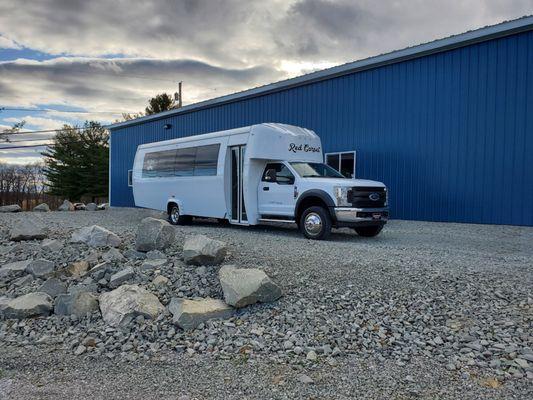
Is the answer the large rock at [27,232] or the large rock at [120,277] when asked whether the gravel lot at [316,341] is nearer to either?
the large rock at [120,277]

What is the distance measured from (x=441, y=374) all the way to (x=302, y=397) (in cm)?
130

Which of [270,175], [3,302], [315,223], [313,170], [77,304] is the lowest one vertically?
[3,302]

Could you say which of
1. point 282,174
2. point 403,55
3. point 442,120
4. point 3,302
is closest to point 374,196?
point 282,174

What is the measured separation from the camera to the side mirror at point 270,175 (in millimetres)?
11898

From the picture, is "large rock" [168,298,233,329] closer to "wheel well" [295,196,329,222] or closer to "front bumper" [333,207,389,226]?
"front bumper" [333,207,389,226]

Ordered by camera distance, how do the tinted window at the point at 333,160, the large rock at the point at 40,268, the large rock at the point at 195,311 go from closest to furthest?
1. the large rock at the point at 195,311
2. the large rock at the point at 40,268
3. the tinted window at the point at 333,160

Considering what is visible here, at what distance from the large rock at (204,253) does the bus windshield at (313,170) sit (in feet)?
15.4

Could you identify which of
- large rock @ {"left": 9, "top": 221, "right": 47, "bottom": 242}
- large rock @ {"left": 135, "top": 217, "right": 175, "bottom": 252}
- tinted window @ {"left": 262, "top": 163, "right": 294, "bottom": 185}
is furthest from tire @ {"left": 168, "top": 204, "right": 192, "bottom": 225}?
large rock @ {"left": 135, "top": 217, "right": 175, "bottom": 252}

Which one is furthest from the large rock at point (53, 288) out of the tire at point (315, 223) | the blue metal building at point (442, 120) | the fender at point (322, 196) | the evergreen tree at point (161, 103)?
the evergreen tree at point (161, 103)

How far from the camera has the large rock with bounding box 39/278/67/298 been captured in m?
6.80

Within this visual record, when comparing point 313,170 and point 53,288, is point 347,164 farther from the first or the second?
point 53,288

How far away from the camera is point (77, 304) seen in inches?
236

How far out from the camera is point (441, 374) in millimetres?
4090

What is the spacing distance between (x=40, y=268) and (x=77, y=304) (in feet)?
→ 7.33
